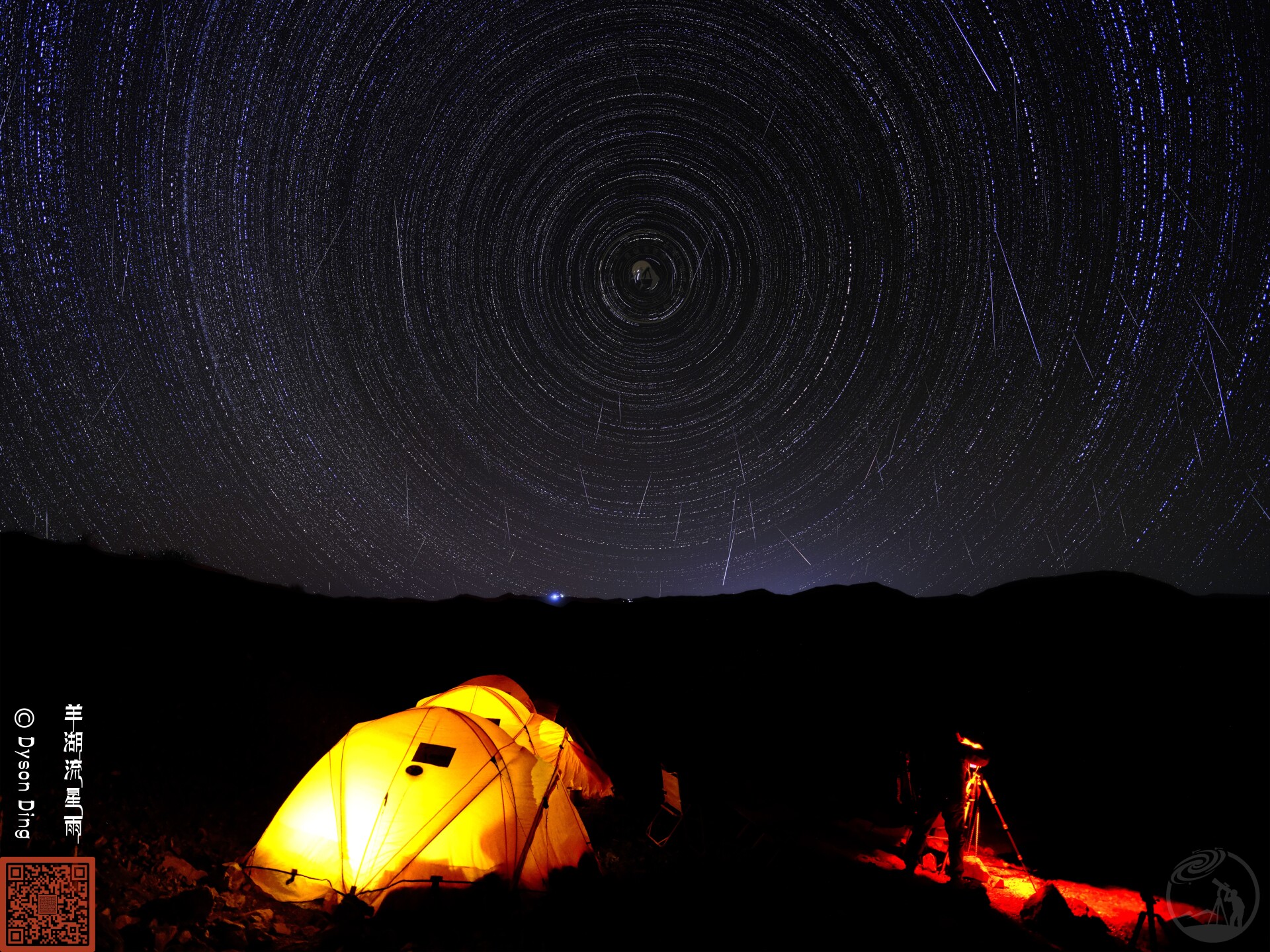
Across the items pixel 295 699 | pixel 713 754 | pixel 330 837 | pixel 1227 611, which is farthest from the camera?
pixel 1227 611

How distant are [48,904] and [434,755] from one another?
3.96 m

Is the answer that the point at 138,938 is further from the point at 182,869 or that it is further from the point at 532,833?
the point at 532,833

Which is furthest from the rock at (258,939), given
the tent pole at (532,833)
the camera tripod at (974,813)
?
the camera tripod at (974,813)

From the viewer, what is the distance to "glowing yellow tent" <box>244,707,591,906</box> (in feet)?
25.2

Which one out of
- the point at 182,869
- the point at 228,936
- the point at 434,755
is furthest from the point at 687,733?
the point at 228,936

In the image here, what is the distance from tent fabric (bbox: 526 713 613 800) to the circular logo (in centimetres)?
956

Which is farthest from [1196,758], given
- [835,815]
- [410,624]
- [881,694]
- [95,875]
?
[410,624]

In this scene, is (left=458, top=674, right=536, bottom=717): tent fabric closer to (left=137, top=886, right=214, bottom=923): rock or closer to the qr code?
(left=137, top=886, right=214, bottom=923): rock

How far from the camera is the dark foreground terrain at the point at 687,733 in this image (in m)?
Result: 7.07

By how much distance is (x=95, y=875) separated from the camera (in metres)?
6.74

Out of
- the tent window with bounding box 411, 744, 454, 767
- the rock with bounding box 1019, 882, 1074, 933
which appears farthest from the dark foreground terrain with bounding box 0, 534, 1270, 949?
the tent window with bounding box 411, 744, 454, 767

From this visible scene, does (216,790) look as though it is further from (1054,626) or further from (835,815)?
(1054,626)

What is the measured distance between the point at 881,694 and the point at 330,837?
797 inches

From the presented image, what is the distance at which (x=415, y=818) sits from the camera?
25.9 ft
